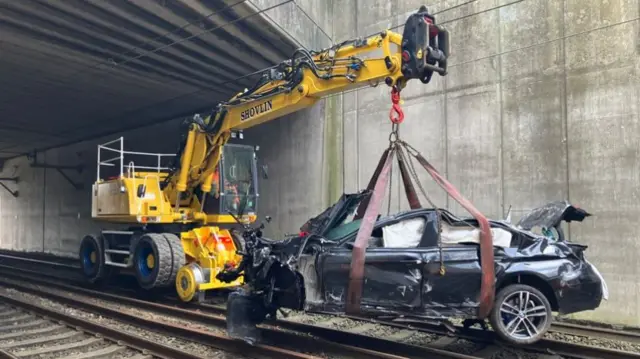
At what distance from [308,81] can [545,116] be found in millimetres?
4609

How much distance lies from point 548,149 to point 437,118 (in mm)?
2275

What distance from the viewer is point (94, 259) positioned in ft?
39.0

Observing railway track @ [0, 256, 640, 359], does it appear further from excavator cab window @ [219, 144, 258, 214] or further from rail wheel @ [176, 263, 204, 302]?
excavator cab window @ [219, 144, 258, 214]

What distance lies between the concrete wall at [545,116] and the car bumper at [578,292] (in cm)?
338

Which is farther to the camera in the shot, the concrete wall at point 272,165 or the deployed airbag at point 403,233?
the concrete wall at point 272,165

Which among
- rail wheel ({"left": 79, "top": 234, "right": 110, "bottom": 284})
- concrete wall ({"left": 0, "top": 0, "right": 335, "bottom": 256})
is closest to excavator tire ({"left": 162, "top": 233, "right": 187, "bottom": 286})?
rail wheel ({"left": 79, "top": 234, "right": 110, "bottom": 284})

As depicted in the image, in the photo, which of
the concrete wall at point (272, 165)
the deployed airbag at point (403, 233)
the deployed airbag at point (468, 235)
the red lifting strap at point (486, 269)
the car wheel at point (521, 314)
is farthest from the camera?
the concrete wall at point (272, 165)

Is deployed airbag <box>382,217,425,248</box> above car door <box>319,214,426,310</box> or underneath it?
above

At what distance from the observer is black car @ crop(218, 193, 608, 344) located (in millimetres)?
5504

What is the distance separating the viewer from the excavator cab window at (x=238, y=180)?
10.2 m

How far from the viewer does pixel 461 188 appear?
10.1 meters

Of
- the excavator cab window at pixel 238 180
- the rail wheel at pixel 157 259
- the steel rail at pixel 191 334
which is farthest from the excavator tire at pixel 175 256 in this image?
the steel rail at pixel 191 334

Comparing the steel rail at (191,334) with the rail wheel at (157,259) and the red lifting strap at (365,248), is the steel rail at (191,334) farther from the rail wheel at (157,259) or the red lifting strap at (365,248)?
the rail wheel at (157,259)

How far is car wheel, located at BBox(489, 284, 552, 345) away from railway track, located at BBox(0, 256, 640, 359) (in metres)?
0.55
